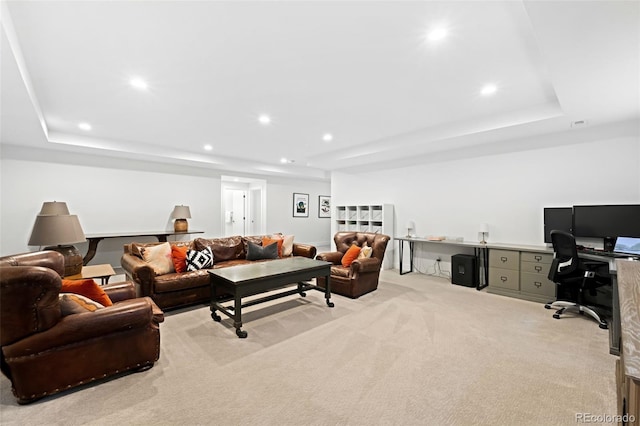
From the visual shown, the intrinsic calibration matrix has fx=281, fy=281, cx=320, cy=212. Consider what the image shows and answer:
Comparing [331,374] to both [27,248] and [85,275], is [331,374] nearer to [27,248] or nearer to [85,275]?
[85,275]

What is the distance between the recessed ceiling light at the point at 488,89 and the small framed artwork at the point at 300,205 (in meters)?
6.66

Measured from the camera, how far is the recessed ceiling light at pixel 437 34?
6.91 feet

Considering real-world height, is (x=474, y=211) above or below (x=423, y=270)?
above

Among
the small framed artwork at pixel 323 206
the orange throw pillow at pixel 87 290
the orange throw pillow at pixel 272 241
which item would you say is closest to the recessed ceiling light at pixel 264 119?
the orange throw pillow at pixel 272 241

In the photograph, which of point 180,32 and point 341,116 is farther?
point 341,116

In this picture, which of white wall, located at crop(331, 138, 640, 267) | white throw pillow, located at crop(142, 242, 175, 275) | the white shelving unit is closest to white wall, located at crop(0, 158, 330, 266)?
white throw pillow, located at crop(142, 242, 175, 275)

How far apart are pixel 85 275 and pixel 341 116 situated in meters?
3.88

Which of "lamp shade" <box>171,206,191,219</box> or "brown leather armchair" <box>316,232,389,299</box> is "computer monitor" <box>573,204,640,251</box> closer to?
"brown leather armchair" <box>316,232,389,299</box>

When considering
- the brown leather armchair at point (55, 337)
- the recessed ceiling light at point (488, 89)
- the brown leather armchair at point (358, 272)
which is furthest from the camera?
the brown leather armchair at point (358, 272)

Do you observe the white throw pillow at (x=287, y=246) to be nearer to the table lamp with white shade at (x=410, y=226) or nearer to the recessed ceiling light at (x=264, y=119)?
the recessed ceiling light at (x=264, y=119)

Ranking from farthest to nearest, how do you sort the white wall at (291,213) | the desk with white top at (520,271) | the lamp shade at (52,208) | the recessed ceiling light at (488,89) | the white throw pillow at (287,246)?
1. the white wall at (291,213)
2. the white throw pillow at (287,246)
3. the lamp shade at (52,208)
4. the desk with white top at (520,271)
5. the recessed ceiling light at (488,89)

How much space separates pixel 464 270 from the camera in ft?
15.9

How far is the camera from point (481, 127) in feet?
13.7

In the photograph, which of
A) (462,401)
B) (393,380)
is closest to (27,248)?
(393,380)
